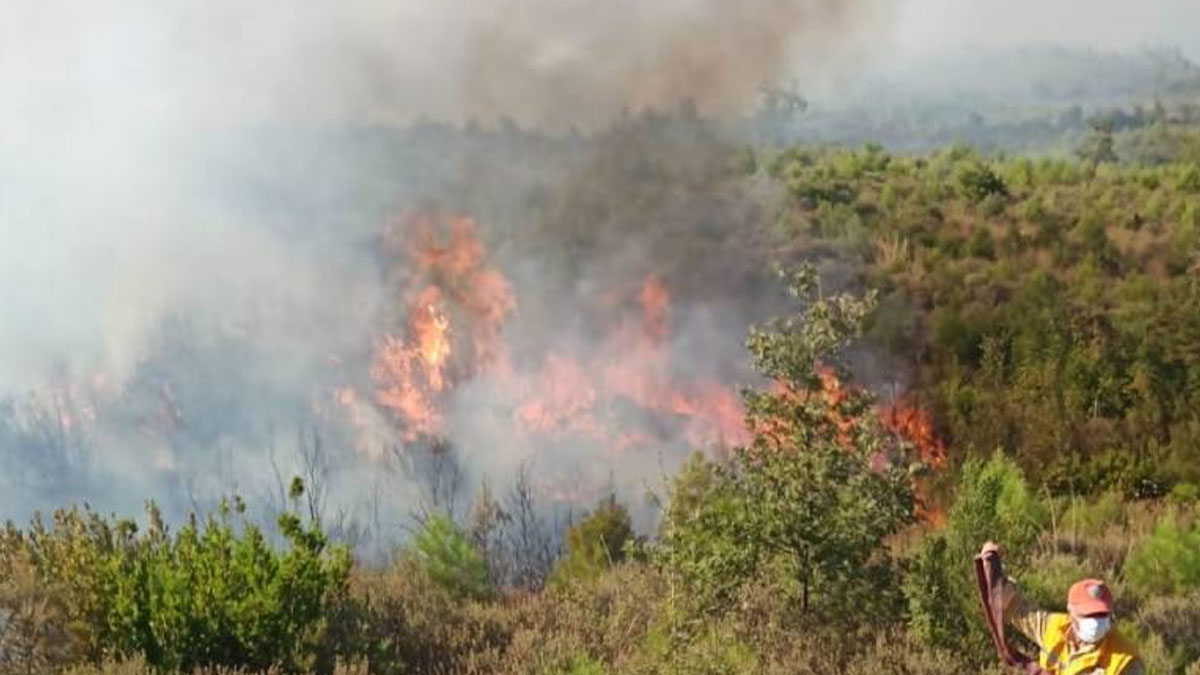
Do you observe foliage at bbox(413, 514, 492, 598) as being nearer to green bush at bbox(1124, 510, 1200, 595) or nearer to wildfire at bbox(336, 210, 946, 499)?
green bush at bbox(1124, 510, 1200, 595)

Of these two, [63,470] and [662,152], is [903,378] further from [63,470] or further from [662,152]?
[63,470]

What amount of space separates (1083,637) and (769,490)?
2.66 meters

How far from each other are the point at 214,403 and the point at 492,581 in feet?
36.4

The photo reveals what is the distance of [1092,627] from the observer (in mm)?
4648

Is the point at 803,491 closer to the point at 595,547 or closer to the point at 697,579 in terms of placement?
the point at 697,579

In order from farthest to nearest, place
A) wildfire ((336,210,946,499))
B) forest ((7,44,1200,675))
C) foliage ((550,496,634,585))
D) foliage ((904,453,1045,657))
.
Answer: wildfire ((336,210,946,499)) → foliage ((550,496,634,585)) → foliage ((904,453,1045,657)) → forest ((7,44,1200,675))

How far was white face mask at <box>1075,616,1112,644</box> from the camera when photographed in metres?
4.64

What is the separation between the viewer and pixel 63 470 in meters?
18.2

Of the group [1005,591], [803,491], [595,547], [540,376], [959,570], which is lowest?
[1005,591]

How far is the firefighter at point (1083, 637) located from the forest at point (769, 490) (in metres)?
2.03

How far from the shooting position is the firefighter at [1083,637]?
4.66 meters

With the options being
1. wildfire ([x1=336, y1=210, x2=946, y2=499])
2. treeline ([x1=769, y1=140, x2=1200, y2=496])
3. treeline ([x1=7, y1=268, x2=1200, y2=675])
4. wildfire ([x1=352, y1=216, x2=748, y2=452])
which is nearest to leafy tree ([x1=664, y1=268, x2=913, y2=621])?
treeline ([x1=7, y1=268, x2=1200, y2=675])

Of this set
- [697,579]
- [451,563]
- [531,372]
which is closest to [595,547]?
[451,563]

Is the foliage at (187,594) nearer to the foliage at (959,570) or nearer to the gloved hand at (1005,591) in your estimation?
the foliage at (959,570)
